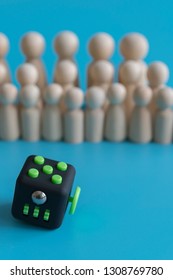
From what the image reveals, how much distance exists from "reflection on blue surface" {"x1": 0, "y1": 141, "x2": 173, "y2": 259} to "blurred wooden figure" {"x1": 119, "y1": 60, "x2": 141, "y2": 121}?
0.35 feet

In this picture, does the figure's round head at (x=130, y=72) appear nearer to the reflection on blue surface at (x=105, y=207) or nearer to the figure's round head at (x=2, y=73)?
the reflection on blue surface at (x=105, y=207)

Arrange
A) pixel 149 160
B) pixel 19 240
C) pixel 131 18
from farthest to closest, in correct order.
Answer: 1. pixel 131 18
2. pixel 149 160
3. pixel 19 240

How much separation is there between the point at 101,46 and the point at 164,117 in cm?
24

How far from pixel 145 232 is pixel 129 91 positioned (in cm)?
44

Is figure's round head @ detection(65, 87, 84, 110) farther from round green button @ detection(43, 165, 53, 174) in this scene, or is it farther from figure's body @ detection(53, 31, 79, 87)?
round green button @ detection(43, 165, 53, 174)

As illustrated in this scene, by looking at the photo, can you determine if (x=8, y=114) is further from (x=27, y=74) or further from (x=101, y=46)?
(x=101, y=46)

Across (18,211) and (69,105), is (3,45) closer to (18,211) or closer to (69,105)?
(69,105)

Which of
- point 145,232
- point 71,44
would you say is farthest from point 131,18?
point 145,232

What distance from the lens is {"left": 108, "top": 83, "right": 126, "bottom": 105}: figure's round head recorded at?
4.49 ft

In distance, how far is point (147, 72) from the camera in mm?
1405

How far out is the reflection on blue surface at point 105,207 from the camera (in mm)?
1079

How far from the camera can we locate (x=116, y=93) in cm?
137

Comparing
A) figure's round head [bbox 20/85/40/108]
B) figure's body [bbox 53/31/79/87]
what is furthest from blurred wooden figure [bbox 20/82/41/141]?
figure's body [bbox 53/31/79/87]

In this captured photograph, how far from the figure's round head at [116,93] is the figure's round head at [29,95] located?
179mm
